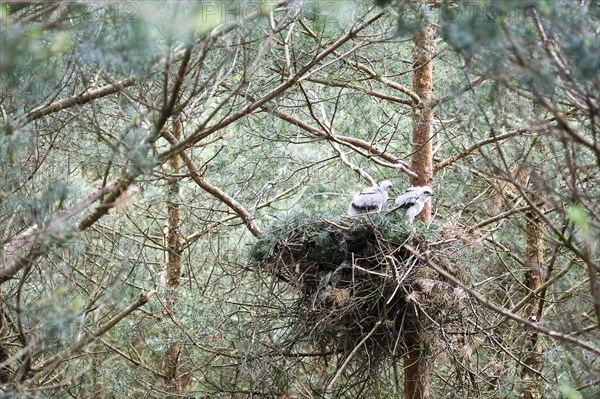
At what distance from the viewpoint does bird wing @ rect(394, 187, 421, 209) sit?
6355 millimetres

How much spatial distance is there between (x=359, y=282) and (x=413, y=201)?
835 millimetres

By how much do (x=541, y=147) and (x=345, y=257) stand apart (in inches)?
117

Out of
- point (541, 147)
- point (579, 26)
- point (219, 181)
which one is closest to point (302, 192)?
point (219, 181)

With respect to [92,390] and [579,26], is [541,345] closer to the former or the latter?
[92,390]

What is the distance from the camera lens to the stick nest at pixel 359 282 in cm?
589

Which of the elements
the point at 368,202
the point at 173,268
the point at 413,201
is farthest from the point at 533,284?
the point at 173,268

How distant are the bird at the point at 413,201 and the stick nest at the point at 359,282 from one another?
0.59ft

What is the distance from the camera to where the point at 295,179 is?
9.43 meters

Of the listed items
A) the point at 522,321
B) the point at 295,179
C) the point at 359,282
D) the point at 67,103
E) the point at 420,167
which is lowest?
the point at 522,321

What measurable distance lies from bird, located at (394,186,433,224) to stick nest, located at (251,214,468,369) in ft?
0.59

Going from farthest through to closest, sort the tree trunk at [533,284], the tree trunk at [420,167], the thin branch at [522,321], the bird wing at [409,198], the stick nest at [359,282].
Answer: the tree trunk at [533,284], the bird wing at [409,198], the tree trunk at [420,167], the stick nest at [359,282], the thin branch at [522,321]

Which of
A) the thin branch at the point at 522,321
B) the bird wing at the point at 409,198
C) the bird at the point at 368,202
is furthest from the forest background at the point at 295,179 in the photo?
the bird wing at the point at 409,198

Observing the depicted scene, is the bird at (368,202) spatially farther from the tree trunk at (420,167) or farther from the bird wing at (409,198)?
the tree trunk at (420,167)

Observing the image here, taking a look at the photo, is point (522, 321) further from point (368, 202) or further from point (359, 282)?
point (368, 202)
